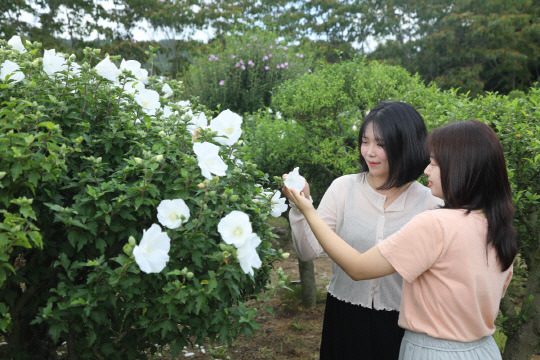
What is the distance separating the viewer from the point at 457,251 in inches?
58.8

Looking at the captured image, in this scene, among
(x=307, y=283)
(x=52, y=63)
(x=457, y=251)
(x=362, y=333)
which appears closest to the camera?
(x=457, y=251)

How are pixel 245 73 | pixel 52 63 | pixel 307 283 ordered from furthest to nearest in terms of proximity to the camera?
pixel 245 73 → pixel 307 283 → pixel 52 63

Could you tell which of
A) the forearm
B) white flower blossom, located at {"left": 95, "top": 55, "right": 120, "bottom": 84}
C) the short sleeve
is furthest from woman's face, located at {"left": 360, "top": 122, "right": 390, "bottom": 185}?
white flower blossom, located at {"left": 95, "top": 55, "right": 120, "bottom": 84}

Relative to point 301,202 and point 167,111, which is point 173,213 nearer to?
point 301,202

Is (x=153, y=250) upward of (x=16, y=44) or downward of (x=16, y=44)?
downward

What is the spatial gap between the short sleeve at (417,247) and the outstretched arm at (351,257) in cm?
6

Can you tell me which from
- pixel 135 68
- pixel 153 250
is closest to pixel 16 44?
pixel 135 68

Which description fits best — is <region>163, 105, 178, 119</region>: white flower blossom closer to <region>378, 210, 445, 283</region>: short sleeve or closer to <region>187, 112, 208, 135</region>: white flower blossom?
<region>187, 112, 208, 135</region>: white flower blossom

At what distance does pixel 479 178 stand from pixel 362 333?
0.96m

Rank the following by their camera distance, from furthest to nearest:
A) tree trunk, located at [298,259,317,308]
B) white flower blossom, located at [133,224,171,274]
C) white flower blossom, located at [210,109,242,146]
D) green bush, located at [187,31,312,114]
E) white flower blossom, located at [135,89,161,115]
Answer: green bush, located at [187,31,312,114] < tree trunk, located at [298,259,317,308] < white flower blossom, located at [135,89,161,115] < white flower blossom, located at [210,109,242,146] < white flower blossom, located at [133,224,171,274]

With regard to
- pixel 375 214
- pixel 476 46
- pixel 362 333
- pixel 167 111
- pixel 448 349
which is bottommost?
pixel 362 333

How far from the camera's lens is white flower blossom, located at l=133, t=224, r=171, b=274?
52.7 inches

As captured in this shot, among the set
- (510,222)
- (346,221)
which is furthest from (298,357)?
(510,222)

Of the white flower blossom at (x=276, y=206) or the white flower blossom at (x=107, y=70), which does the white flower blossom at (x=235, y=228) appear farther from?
the white flower blossom at (x=107, y=70)
